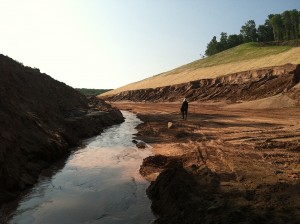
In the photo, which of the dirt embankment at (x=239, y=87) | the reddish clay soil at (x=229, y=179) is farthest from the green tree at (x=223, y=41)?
the reddish clay soil at (x=229, y=179)

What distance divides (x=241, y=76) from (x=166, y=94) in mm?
15012

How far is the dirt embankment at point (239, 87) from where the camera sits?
125ft

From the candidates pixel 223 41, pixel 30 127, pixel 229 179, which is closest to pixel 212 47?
pixel 223 41

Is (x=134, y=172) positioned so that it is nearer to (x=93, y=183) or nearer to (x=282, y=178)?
(x=93, y=183)

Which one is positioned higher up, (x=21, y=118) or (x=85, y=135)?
(x=21, y=118)

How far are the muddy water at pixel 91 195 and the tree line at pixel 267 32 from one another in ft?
303

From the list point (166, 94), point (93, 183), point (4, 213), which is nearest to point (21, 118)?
point (93, 183)

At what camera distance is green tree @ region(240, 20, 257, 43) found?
356 ft

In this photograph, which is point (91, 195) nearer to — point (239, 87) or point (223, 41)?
point (239, 87)

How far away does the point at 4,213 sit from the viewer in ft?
26.9

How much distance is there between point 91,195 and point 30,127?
5.92 meters

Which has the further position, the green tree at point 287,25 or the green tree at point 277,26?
the green tree at point 277,26

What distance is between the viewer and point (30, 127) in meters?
14.2

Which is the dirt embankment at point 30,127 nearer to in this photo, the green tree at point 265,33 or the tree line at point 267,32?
the tree line at point 267,32
